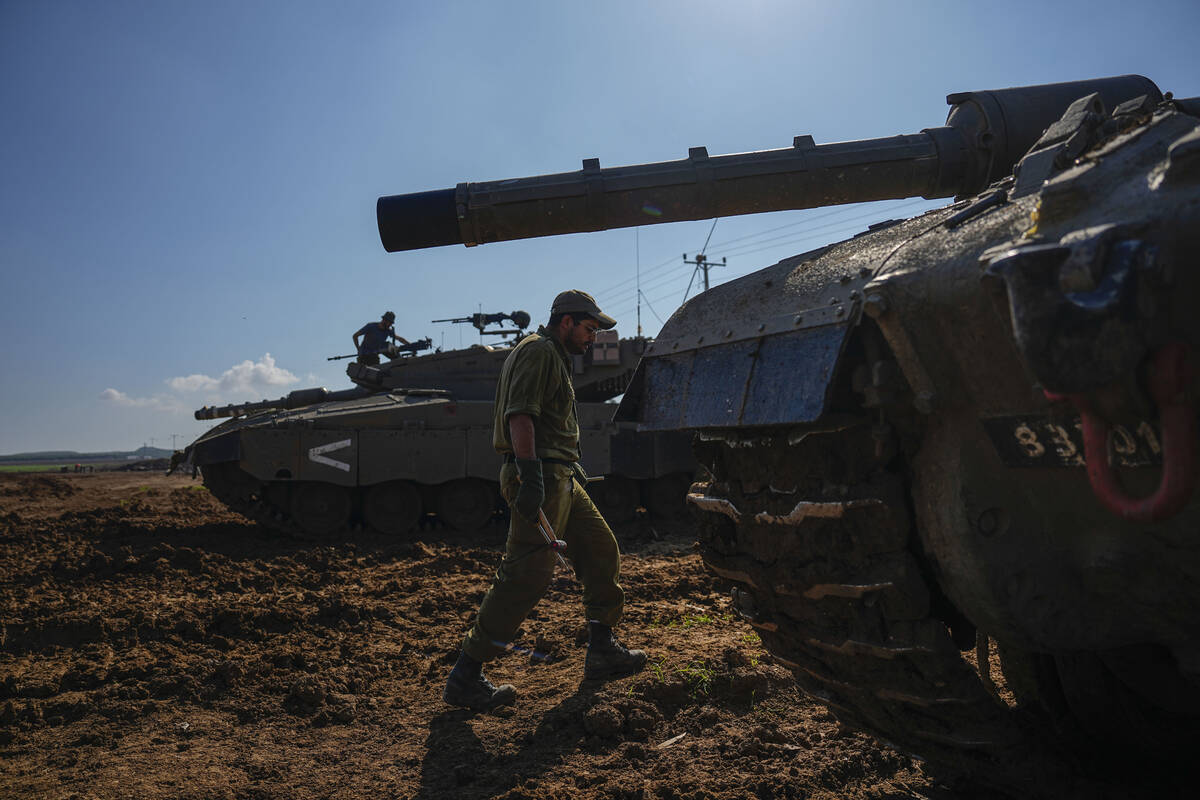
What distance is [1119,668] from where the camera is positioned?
213 centimetres

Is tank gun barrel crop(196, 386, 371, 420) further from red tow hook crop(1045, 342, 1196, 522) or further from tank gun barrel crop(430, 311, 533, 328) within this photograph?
red tow hook crop(1045, 342, 1196, 522)

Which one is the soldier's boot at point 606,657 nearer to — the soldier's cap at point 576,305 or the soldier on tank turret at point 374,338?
the soldier's cap at point 576,305

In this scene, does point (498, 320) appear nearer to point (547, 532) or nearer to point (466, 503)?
point (466, 503)

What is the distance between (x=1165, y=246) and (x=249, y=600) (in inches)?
218

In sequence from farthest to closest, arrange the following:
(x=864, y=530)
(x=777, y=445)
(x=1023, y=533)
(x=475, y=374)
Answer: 1. (x=475, y=374)
2. (x=777, y=445)
3. (x=864, y=530)
4. (x=1023, y=533)

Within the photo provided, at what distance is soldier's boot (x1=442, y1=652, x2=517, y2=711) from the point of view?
347 cm

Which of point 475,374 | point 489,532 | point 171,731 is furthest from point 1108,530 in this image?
point 475,374

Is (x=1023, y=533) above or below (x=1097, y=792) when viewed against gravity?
above

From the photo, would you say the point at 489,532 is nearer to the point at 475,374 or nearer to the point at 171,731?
the point at 475,374

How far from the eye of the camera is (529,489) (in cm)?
333

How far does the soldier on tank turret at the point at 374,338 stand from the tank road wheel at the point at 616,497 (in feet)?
14.0

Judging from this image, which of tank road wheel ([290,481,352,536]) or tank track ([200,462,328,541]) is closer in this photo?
tank track ([200,462,328,541])

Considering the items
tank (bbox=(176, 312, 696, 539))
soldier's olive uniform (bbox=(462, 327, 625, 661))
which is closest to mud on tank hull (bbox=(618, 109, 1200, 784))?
soldier's olive uniform (bbox=(462, 327, 625, 661))

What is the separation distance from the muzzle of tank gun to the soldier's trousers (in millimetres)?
1074
